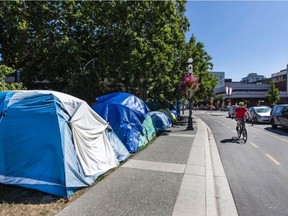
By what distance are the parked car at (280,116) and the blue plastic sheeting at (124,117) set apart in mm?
11249

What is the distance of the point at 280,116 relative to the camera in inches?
704

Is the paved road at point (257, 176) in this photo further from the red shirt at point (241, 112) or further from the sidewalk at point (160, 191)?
the red shirt at point (241, 112)

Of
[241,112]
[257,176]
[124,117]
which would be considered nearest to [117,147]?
[124,117]

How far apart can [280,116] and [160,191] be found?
15.4 m

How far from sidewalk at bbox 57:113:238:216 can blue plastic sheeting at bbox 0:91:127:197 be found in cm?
55

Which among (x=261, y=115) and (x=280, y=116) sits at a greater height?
(x=280, y=116)

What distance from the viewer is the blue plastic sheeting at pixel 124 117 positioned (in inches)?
371

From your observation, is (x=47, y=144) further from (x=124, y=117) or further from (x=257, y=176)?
(x=257, y=176)

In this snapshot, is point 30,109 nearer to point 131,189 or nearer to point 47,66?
point 131,189

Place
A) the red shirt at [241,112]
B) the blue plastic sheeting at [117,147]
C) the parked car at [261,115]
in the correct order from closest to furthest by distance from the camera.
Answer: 1. the blue plastic sheeting at [117,147]
2. the red shirt at [241,112]
3. the parked car at [261,115]

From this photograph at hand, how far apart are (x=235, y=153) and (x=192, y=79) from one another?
26.9ft

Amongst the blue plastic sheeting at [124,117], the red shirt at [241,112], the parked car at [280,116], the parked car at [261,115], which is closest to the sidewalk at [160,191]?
the blue plastic sheeting at [124,117]

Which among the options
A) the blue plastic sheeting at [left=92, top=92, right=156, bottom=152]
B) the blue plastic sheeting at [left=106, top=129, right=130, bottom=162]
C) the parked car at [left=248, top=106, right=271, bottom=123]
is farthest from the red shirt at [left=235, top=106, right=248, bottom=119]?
the parked car at [left=248, top=106, right=271, bottom=123]

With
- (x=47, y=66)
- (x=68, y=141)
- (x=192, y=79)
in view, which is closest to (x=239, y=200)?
(x=68, y=141)
